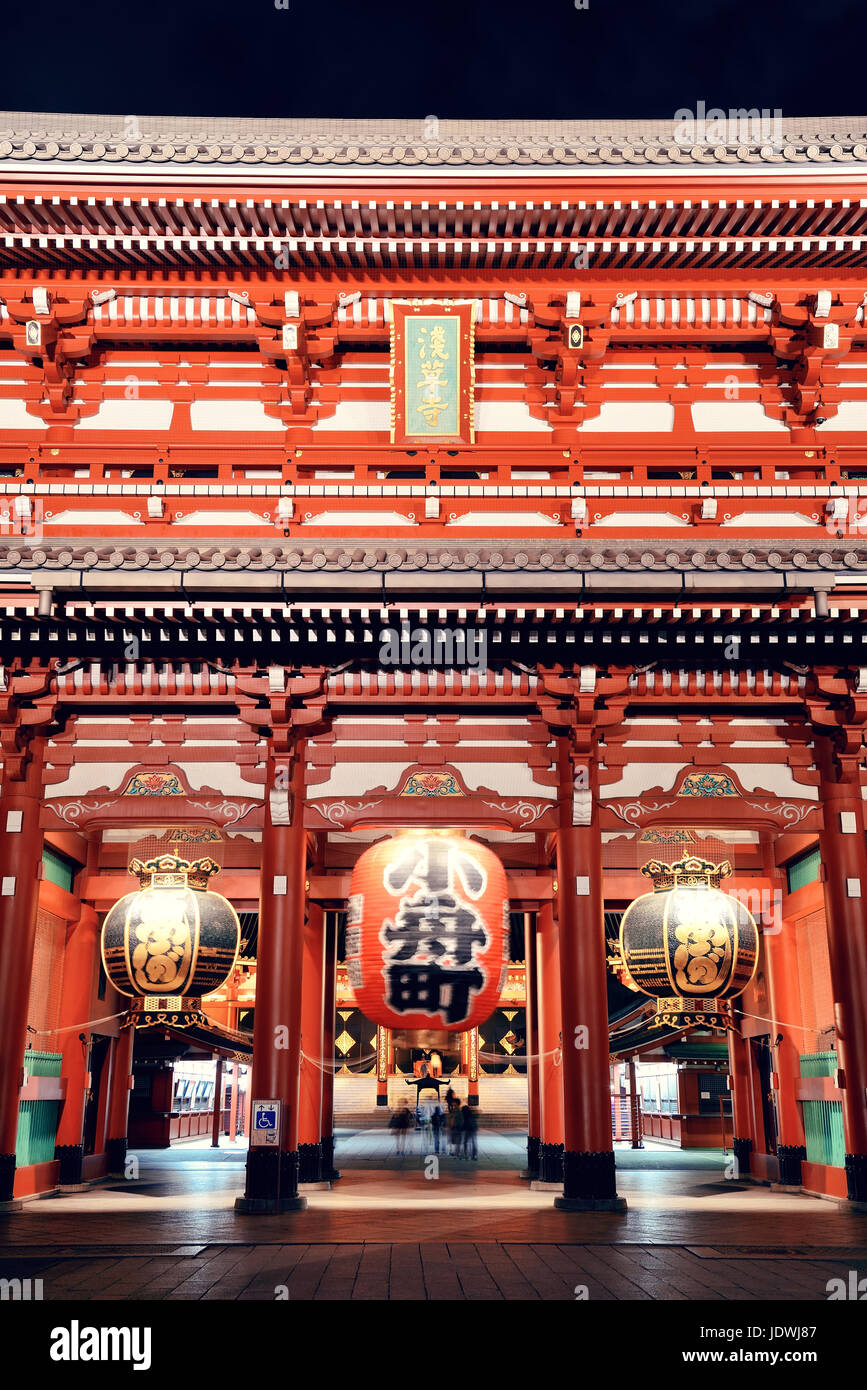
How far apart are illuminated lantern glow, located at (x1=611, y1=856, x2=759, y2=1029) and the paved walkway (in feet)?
7.20

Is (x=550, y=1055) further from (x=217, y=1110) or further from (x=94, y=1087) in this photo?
(x=217, y=1110)

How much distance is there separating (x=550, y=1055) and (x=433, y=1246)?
23.3 feet

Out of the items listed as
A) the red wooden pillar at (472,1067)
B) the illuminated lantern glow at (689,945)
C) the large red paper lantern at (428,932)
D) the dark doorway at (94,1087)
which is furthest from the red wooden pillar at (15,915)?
the red wooden pillar at (472,1067)

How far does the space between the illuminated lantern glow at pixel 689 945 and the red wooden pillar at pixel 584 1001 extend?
1.49ft

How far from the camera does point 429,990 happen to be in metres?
Answer: 9.32

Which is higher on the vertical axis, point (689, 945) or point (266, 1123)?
point (689, 945)

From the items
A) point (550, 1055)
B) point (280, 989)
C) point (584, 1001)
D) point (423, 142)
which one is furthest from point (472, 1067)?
point (423, 142)

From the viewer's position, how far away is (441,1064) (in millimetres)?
29703

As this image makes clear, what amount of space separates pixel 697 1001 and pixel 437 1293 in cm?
539

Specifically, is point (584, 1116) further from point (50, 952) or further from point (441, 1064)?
point (441, 1064)

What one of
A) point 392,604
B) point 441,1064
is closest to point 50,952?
point 392,604

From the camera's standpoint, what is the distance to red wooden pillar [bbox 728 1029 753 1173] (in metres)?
17.1

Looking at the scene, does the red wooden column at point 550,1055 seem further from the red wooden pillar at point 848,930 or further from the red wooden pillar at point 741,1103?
the red wooden pillar at point 848,930

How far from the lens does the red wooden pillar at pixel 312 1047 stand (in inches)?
571
